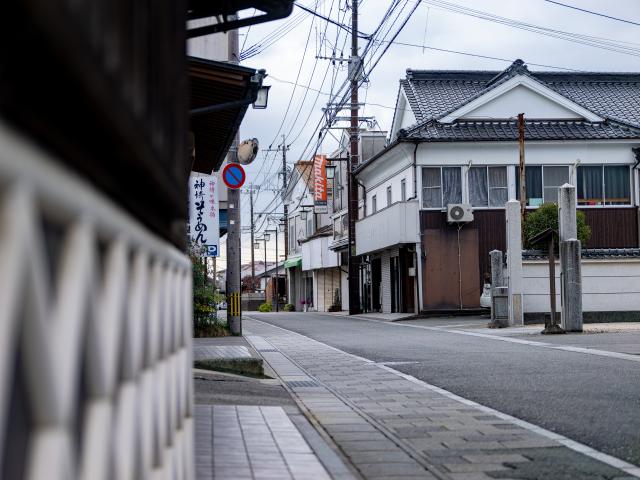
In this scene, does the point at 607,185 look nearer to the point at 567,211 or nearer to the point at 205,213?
the point at 567,211

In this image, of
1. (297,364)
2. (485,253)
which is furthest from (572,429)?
(485,253)

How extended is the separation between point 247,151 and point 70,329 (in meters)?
A: 19.8

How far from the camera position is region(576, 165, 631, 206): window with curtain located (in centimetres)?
3291

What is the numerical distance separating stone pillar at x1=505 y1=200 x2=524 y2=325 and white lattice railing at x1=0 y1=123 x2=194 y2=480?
22.0 m

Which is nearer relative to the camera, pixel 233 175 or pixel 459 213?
pixel 233 175

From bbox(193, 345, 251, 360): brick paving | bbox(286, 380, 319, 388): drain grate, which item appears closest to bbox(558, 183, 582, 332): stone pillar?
bbox(193, 345, 251, 360): brick paving

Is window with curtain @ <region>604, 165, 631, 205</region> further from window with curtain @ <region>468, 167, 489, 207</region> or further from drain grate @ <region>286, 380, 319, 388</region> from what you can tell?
drain grate @ <region>286, 380, 319, 388</region>

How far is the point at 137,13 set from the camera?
1827 millimetres

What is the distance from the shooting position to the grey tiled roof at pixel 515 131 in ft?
105

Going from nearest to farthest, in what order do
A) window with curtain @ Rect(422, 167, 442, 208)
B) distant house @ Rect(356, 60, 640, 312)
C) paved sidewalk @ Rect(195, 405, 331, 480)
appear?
paved sidewalk @ Rect(195, 405, 331, 480)
distant house @ Rect(356, 60, 640, 312)
window with curtain @ Rect(422, 167, 442, 208)

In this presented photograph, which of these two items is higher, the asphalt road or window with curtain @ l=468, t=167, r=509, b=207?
window with curtain @ l=468, t=167, r=509, b=207

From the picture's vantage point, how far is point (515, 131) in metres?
32.9

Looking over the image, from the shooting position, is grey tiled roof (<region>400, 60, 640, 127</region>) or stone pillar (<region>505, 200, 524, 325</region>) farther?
grey tiled roof (<region>400, 60, 640, 127</region>)

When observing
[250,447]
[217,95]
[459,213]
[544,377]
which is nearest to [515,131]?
[459,213]
